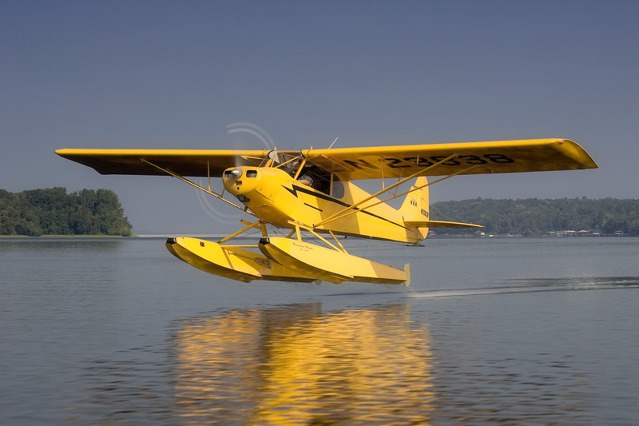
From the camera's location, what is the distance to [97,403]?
725 centimetres

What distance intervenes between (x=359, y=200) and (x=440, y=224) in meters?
4.11

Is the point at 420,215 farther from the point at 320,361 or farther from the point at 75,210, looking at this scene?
the point at 75,210

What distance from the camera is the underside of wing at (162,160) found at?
17.6 metres

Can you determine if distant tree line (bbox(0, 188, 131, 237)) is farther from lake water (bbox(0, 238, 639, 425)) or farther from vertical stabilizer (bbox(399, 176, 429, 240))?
lake water (bbox(0, 238, 639, 425))

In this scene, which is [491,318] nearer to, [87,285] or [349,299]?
[349,299]

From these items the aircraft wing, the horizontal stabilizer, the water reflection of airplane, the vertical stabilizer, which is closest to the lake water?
the water reflection of airplane

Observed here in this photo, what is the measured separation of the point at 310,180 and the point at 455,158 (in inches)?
113

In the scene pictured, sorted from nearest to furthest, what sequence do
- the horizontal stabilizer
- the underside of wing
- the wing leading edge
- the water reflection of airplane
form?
1. the water reflection of airplane
2. the wing leading edge
3. the underside of wing
4. the horizontal stabilizer

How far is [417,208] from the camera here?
23.6 m

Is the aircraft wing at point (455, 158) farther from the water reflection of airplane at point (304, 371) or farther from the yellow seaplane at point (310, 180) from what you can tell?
the water reflection of airplane at point (304, 371)

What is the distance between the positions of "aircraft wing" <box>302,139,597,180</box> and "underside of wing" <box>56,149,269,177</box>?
5.55 ft

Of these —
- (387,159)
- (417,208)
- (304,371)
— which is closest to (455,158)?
(387,159)

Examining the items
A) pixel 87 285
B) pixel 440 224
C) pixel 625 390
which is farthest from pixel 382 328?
pixel 87 285

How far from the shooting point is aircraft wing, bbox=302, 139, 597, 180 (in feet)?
49.4
